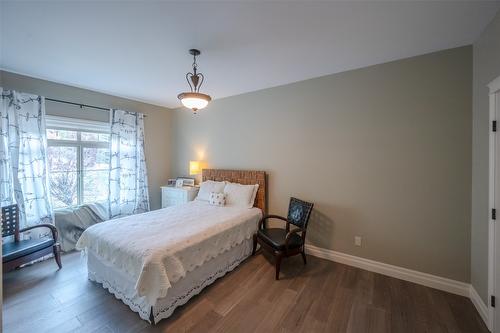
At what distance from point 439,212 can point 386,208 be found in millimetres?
506

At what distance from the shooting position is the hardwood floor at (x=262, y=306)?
1.97 m

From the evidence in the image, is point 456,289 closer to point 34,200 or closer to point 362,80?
point 362,80

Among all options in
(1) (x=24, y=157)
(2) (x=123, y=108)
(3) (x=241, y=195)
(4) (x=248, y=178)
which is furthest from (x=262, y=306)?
(2) (x=123, y=108)

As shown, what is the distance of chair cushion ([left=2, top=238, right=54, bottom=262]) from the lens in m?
2.46

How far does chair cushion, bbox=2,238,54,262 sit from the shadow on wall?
3492 mm

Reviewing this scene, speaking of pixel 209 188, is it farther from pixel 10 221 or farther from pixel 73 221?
pixel 10 221

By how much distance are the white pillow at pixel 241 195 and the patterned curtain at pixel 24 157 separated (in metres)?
2.66

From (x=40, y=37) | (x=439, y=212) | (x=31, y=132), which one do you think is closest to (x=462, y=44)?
(x=439, y=212)

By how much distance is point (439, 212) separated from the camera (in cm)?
247

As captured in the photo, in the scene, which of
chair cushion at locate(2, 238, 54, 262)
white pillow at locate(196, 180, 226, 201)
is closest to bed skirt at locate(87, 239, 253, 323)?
chair cushion at locate(2, 238, 54, 262)

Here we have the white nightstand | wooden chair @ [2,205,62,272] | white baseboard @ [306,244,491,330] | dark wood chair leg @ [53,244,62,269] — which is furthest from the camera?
the white nightstand

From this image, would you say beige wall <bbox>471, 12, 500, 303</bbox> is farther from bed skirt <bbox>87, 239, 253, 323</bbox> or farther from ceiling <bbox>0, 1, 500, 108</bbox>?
bed skirt <bbox>87, 239, 253, 323</bbox>

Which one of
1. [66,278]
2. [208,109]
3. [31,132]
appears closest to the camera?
[66,278]

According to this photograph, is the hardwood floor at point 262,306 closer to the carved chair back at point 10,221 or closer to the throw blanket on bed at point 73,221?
→ the carved chair back at point 10,221
